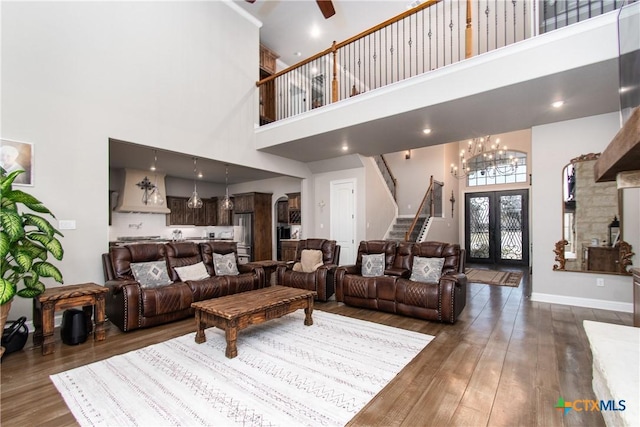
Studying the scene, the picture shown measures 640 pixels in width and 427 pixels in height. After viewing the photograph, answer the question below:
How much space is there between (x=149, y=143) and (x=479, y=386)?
503 centimetres

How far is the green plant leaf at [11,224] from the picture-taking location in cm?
237

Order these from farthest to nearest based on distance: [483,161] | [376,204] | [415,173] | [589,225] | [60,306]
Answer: [415,173] → [483,161] → [376,204] → [589,225] → [60,306]

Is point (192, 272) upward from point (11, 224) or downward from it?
downward

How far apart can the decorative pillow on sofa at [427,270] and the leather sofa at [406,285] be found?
92 mm

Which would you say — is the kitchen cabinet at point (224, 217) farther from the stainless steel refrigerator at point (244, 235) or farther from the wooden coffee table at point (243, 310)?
the wooden coffee table at point (243, 310)

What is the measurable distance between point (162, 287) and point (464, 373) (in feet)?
11.4

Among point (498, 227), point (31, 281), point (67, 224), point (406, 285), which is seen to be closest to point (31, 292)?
point (31, 281)

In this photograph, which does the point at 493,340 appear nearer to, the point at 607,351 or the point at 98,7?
the point at 607,351

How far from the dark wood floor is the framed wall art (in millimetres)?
1840

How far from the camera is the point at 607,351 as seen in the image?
5.55 feet

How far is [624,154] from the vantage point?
1227 millimetres

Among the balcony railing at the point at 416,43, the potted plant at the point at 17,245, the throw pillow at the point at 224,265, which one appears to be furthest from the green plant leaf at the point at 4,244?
the balcony railing at the point at 416,43

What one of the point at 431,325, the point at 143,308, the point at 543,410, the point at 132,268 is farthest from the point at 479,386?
the point at 132,268

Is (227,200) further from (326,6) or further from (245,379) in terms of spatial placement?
(245,379)
